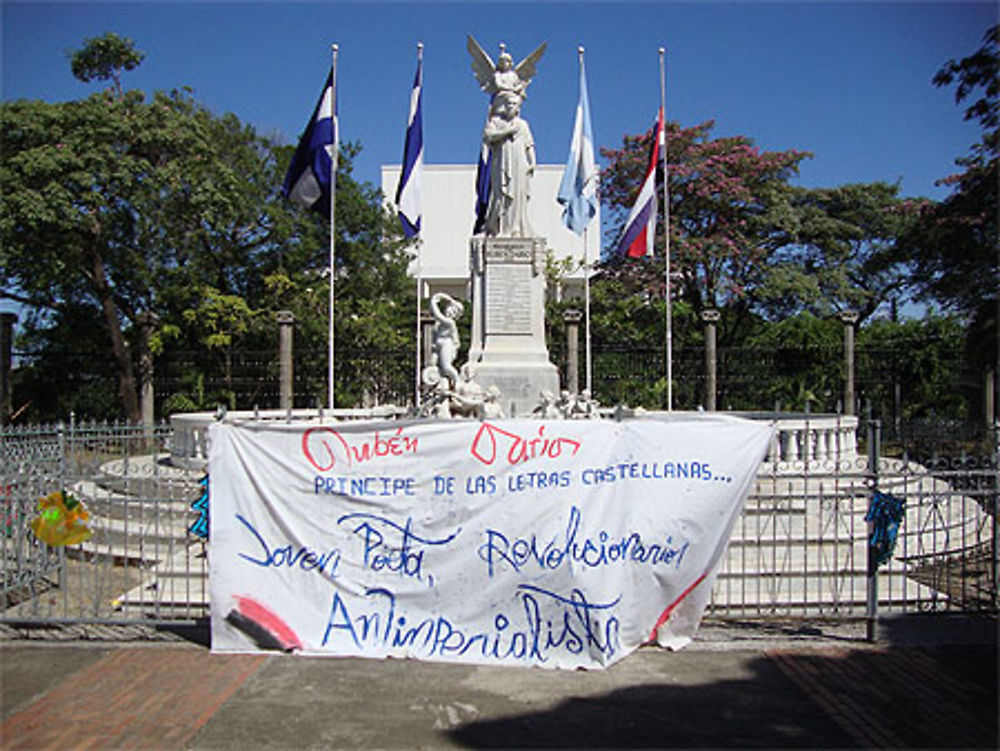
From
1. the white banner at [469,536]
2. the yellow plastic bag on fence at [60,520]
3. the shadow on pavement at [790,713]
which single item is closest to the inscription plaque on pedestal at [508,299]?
the white banner at [469,536]

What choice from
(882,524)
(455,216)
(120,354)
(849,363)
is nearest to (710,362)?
(849,363)

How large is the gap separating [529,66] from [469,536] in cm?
1045

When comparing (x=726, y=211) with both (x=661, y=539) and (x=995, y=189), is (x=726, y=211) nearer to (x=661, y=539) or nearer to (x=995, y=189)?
(x=995, y=189)

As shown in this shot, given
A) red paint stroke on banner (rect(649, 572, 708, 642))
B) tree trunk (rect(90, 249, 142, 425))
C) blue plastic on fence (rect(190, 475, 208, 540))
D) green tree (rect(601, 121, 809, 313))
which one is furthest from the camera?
green tree (rect(601, 121, 809, 313))

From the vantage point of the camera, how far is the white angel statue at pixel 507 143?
44.2 ft

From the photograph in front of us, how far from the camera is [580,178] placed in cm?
1523

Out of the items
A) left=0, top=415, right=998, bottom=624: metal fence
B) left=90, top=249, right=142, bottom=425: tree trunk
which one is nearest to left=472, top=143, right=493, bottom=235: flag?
left=0, top=415, right=998, bottom=624: metal fence

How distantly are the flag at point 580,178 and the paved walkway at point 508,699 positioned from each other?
10.4m

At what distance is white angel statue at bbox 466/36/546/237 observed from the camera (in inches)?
531

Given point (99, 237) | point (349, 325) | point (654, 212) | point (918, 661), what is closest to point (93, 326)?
point (99, 237)

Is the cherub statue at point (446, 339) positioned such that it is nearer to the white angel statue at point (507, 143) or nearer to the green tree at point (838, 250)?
the white angel statue at point (507, 143)

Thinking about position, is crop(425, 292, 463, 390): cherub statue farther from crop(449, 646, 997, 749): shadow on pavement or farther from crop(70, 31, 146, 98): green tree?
crop(70, 31, 146, 98): green tree

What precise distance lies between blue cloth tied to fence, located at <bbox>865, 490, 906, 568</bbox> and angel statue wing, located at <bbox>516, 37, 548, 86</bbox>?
10.1m

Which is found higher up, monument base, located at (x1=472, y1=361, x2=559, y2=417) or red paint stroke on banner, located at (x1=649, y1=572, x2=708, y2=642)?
monument base, located at (x1=472, y1=361, x2=559, y2=417)
